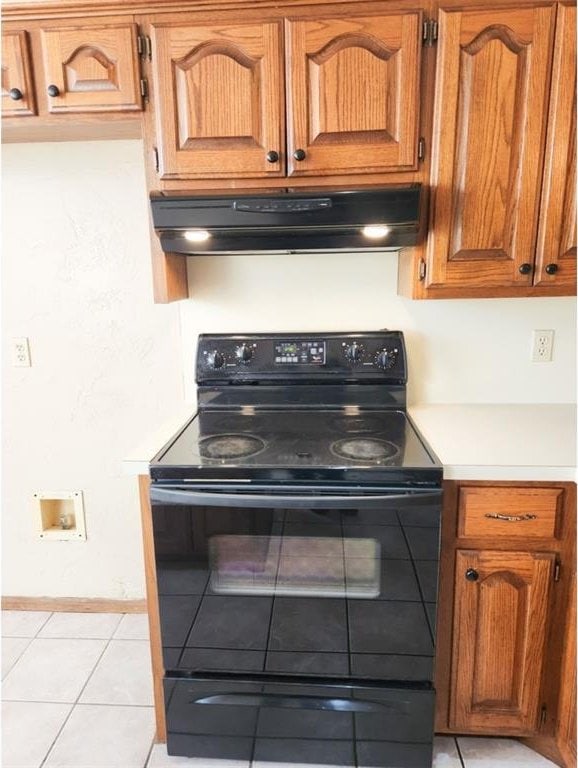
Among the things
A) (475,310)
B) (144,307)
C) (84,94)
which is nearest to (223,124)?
(84,94)

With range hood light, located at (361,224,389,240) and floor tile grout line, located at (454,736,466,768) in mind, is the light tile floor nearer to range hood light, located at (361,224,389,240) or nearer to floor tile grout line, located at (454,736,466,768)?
floor tile grout line, located at (454,736,466,768)

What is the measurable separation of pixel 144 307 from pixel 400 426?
3.42 feet

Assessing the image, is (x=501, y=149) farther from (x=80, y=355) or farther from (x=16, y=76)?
(x=80, y=355)

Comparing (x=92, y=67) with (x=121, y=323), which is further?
(x=121, y=323)

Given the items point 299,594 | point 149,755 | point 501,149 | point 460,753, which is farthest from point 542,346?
point 149,755

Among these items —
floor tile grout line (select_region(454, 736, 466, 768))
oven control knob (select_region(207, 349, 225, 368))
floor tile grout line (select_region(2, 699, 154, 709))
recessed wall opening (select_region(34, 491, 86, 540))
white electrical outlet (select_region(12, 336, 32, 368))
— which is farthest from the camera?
recessed wall opening (select_region(34, 491, 86, 540))

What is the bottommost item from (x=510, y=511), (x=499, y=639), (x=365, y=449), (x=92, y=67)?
(x=499, y=639)

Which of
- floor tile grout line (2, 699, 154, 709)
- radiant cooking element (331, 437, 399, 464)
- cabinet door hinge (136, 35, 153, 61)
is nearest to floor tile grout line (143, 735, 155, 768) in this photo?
floor tile grout line (2, 699, 154, 709)

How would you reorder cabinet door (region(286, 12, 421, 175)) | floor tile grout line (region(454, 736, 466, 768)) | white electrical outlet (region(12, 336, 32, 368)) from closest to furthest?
1. cabinet door (region(286, 12, 421, 175))
2. floor tile grout line (region(454, 736, 466, 768))
3. white electrical outlet (region(12, 336, 32, 368))

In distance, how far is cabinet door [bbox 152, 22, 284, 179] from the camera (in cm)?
Result: 140

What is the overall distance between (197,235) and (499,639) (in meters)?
1.43

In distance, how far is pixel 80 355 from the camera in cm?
200

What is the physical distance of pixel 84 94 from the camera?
1462 mm

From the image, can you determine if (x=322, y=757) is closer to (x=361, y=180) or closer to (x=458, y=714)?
(x=458, y=714)
